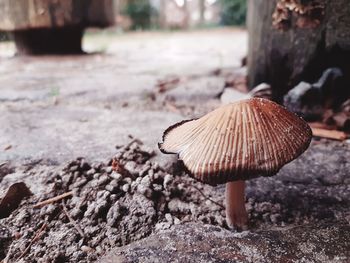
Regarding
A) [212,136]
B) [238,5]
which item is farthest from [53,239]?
[238,5]

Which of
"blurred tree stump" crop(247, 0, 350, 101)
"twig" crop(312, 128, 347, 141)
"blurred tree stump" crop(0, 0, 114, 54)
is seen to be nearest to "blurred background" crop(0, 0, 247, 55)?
"blurred tree stump" crop(0, 0, 114, 54)

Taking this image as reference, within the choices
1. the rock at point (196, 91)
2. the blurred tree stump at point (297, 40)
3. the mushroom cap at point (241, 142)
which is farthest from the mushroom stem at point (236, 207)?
the rock at point (196, 91)

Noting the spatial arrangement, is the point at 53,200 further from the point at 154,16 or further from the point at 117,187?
the point at 154,16

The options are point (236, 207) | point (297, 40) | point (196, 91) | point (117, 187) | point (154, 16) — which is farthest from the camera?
point (154, 16)

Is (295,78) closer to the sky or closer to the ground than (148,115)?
closer to the sky

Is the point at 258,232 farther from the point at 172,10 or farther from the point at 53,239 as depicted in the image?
the point at 172,10

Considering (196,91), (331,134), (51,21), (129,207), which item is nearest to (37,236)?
(129,207)
